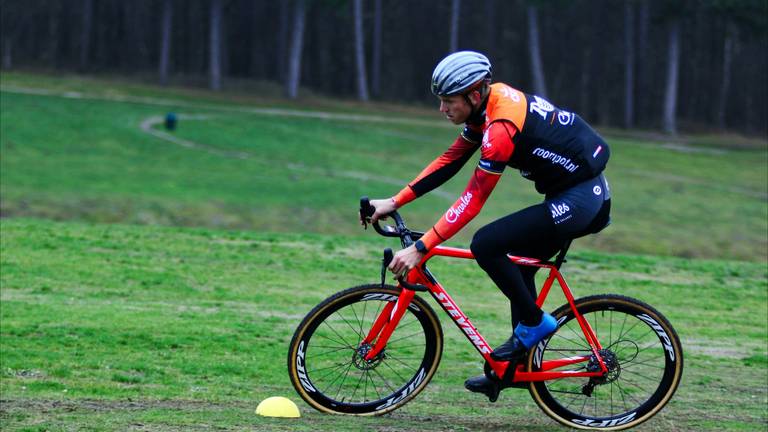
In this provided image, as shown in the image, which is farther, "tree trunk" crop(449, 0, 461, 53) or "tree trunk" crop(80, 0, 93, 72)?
"tree trunk" crop(80, 0, 93, 72)

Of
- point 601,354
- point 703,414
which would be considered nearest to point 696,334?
point 703,414

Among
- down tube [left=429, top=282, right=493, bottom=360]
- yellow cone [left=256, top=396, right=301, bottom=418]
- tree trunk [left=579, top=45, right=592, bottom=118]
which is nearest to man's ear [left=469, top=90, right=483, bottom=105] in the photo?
down tube [left=429, top=282, right=493, bottom=360]

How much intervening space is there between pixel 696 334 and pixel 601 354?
500 centimetres

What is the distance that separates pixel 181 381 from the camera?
26.6ft

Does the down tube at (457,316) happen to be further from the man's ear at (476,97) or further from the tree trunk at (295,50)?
the tree trunk at (295,50)

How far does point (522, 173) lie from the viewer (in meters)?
6.57

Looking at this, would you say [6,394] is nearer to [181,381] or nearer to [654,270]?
[181,381]

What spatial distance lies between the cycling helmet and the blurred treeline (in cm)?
6644

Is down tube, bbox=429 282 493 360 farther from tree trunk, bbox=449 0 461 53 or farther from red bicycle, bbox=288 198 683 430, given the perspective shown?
tree trunk, bbox=449 0 461 53

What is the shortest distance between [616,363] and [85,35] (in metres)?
71.1

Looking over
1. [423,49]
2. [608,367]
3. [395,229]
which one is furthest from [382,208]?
[423,49]

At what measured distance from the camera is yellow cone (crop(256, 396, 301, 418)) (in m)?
6.87

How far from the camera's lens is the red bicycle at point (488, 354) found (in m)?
6.86

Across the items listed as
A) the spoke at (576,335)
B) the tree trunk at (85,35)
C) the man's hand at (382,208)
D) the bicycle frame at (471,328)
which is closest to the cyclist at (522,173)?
the bicycle frame at (471,328)
